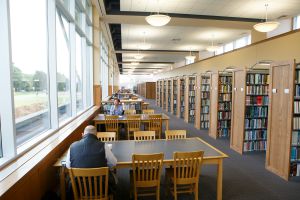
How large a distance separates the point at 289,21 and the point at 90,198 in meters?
9.46

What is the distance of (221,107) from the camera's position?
21.6ft

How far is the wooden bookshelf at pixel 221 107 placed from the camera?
6484 millimetres

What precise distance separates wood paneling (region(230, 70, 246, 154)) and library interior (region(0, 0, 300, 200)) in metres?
0.02

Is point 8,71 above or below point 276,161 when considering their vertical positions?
above

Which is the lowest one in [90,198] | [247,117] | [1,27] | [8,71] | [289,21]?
[90,198]

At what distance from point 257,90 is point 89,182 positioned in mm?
4641

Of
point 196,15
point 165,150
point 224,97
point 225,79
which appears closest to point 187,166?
point 165,150

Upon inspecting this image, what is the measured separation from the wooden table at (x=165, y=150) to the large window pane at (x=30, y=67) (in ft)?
2.50

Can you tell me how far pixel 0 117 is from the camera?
2049mm

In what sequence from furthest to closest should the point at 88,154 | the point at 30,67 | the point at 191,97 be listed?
the point at 191,97 → the point at 30,67 → the point at 88,154

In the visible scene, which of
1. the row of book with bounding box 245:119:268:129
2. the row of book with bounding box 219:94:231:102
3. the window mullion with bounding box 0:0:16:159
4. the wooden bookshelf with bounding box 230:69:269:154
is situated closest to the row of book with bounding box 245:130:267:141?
the wooden bookshelf with bounding box 230:69:269:154

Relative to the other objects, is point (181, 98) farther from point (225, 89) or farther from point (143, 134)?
point (143, 134)

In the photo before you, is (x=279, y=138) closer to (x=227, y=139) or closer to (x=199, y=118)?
(x=227, y=139)

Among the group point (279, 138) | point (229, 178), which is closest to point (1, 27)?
point (229, 178)
